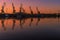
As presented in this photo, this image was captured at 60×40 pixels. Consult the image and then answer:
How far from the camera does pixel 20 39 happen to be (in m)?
13.1

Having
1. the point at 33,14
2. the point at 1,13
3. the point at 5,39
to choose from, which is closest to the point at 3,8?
the point at 1,13

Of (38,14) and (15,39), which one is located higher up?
(15,39)

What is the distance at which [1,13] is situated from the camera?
94.8m

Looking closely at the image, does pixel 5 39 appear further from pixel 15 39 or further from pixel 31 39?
pixel 31 39

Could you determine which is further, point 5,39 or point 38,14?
point 38,14

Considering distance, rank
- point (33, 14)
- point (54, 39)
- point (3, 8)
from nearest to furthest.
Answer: point (54, 39) < point (3, 8) < point (33, 14)

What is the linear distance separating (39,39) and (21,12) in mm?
82847

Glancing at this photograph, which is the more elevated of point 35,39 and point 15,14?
Result: point 35,39

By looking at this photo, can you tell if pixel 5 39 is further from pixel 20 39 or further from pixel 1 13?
pixel 1 13

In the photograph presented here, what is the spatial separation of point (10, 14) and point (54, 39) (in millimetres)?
87759

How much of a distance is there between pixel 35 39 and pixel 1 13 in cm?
8272

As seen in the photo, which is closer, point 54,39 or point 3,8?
point 54,39

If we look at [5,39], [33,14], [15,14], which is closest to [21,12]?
[15,14]

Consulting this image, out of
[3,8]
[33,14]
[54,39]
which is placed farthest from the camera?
[33,14]
